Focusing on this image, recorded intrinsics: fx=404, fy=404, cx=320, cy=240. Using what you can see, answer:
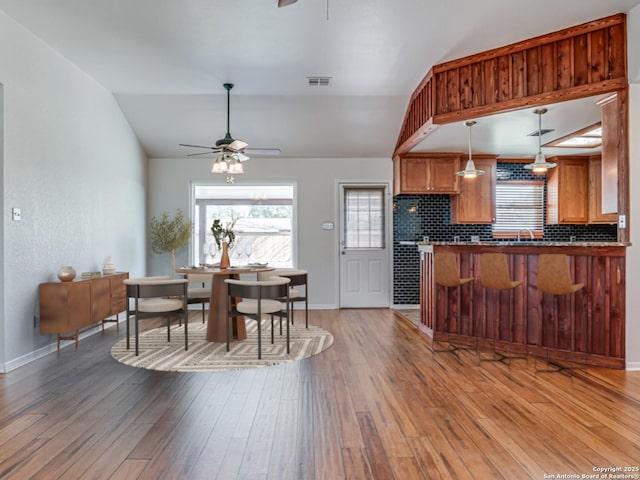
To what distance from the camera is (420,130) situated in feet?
16.6

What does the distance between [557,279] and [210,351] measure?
3362 millimetres

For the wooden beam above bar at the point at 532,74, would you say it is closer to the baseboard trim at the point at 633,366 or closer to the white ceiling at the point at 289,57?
the white ceiling at the point at 289,57

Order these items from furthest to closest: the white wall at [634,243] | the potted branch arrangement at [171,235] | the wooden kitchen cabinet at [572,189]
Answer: the wooden kitchen cabinet at [572,189] < the potted branch arrangement at [171,235] < the white wall at [634,243]

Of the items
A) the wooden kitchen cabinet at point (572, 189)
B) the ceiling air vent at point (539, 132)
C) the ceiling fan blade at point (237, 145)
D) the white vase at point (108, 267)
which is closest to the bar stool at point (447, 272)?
the ceiling air vent at point (539, 132)

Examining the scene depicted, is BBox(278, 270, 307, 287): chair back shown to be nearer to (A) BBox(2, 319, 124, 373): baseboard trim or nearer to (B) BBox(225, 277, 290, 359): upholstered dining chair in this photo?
(B) BBox(225, 277, 290, 359): upholstered dining chair

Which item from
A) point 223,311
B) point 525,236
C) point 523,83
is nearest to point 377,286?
point 525,236

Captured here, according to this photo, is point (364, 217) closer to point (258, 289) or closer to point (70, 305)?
point (258, 289)

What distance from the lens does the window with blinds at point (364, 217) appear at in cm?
692

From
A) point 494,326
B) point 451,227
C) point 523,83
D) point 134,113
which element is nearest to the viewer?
point 523,83

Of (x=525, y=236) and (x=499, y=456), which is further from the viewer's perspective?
(x=525, y=236)

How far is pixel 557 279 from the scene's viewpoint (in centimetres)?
359

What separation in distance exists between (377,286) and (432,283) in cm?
219

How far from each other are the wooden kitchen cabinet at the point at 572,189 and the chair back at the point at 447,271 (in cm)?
355

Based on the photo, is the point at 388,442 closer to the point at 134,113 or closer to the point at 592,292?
the point at 592,292
